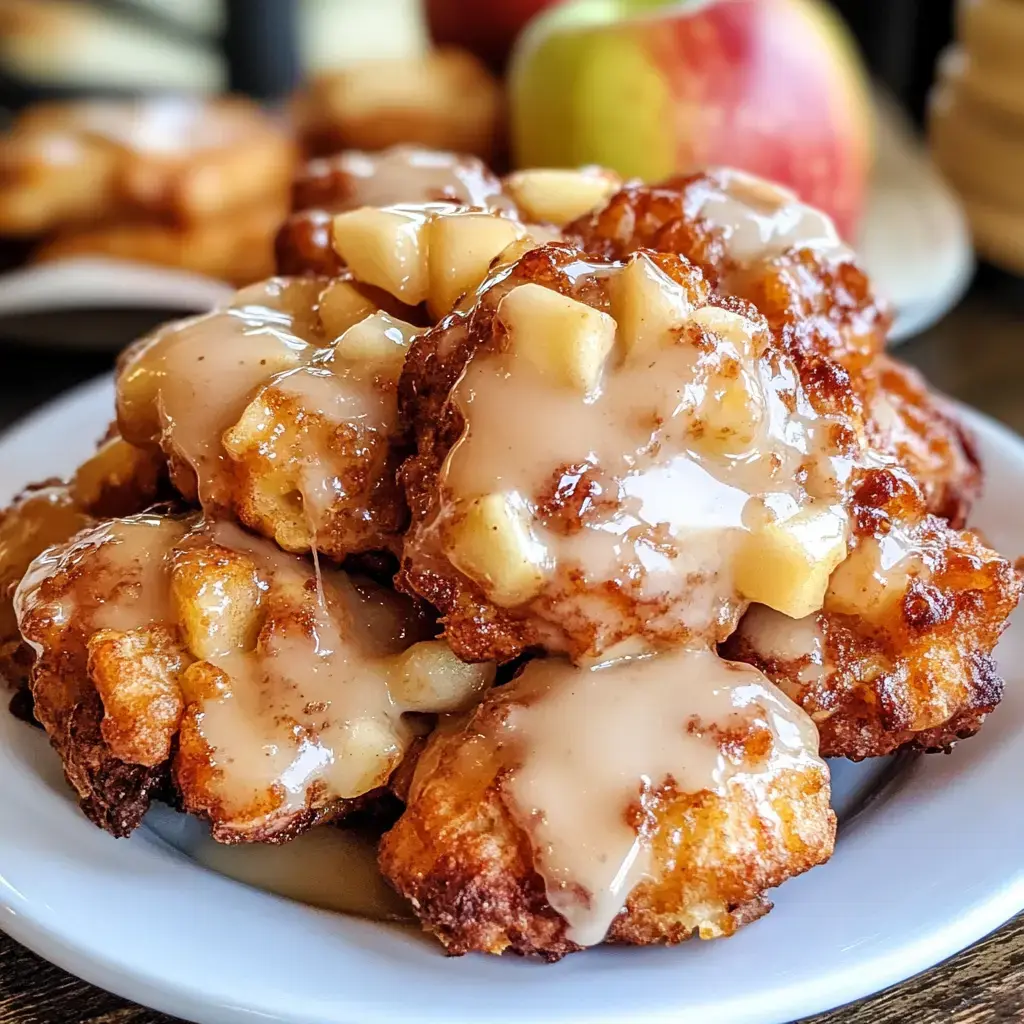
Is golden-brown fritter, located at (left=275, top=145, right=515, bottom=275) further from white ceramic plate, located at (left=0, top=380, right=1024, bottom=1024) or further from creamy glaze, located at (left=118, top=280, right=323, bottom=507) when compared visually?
white ceramic plate, located at (left=0, top=380, right=1024, bottom=1024)

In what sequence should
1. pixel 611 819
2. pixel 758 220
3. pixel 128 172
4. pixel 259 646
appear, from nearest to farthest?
pixel 611 819
pixel 259 646
pixel 758 220
pixel 128 172

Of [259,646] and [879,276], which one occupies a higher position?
[259,646]

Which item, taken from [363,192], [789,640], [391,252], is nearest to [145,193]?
[363,192]

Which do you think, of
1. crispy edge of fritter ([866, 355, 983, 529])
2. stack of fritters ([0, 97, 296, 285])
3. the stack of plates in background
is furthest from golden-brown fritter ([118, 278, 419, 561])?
the stack of plates in background

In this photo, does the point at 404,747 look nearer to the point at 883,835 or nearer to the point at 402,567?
the point at 402,567

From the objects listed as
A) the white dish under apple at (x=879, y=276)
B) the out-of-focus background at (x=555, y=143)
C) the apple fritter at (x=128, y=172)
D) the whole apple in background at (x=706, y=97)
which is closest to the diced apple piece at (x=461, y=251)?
the white dish under apple at (x=879, y=276)

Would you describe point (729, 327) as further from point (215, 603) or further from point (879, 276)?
point (879, 276)

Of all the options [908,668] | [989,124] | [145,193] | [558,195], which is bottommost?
[145,193]

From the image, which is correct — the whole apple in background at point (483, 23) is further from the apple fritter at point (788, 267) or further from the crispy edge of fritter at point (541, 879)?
the crispy edge of fritter at point (541, 879)
